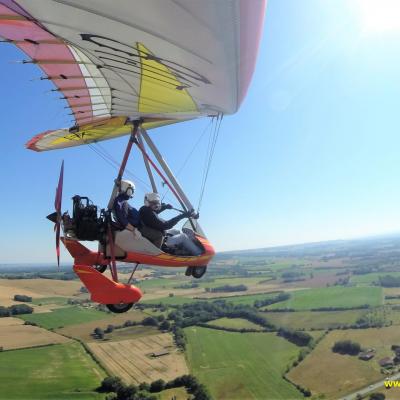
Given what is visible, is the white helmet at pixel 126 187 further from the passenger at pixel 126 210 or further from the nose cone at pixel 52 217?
the nose cone at pixel 52 217

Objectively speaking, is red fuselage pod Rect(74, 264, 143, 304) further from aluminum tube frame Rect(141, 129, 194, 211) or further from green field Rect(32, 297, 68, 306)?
green field Rect(32, 297, 68, 306)

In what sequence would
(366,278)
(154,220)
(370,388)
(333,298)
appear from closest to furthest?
(154,220) → (370,388) → (333,298) → (366,278)

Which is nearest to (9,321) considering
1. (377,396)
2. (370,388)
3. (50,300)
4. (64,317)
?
(64,317)

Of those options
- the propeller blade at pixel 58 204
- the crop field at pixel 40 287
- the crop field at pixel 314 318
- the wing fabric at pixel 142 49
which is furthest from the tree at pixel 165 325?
the wing fabric at pixel 142 49

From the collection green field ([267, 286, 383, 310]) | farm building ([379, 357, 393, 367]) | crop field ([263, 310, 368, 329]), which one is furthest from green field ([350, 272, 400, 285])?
farm building ([379, 357, 393, 367])

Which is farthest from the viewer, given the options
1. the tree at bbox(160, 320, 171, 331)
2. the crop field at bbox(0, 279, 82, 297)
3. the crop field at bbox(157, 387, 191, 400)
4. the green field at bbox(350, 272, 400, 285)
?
the green field at bbox(350, 272, 400, 285)

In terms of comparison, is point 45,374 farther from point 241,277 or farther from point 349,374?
point 241,277

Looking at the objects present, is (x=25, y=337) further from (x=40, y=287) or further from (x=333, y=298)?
(x=333, y=298)

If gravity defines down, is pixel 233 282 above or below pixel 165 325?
above
